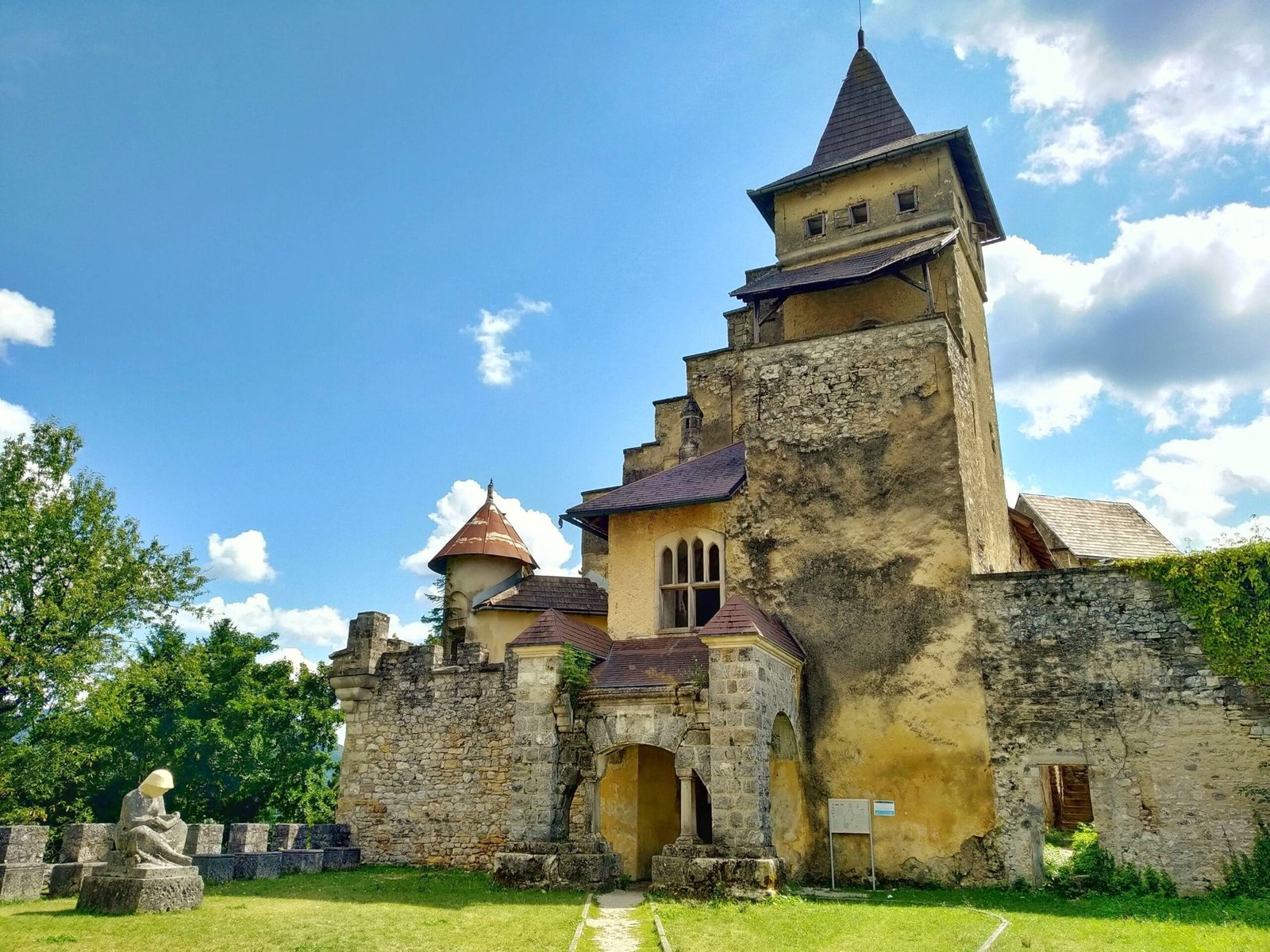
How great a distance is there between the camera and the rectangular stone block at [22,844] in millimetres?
13297

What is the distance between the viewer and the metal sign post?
1477 centimetres

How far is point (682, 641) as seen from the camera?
16453 millimetres

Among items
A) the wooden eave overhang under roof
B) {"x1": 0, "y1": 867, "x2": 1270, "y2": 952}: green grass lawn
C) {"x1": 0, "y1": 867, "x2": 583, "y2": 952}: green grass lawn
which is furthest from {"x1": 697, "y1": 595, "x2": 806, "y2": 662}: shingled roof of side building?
the wooden eave overhang under roof

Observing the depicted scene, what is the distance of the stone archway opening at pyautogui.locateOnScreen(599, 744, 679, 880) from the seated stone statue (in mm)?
7128

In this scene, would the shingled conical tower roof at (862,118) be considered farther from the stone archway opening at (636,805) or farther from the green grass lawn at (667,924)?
the green grass lawn at (667,924)

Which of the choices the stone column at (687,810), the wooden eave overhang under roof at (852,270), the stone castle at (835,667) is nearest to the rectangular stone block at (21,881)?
the stone castle at (835,667)

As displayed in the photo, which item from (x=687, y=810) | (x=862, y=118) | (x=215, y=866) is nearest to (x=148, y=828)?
(x=215, y=866)

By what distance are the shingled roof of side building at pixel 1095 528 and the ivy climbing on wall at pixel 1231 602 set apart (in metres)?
9.44

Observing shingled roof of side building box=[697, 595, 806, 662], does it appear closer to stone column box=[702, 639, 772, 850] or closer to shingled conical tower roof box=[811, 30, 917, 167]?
stone column box=[702, 639, 772, 850]

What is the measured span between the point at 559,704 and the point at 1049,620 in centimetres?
869

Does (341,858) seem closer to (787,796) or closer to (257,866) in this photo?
(257,866)

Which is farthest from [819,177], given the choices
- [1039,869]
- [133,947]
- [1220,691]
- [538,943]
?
[133,947]

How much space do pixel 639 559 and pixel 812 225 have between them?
9.82 m

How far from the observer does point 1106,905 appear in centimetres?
1228
